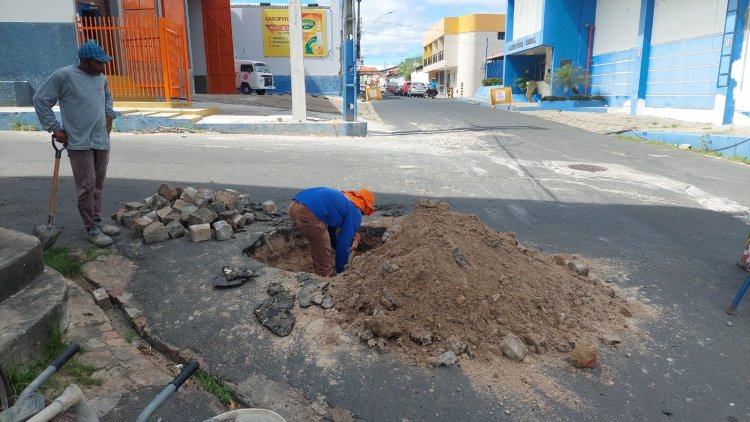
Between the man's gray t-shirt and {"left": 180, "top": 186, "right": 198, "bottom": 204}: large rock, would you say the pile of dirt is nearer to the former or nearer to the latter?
{"left": 180, "top": 186, "right": 198, "bottom": 204}: large rock

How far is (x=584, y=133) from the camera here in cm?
1623

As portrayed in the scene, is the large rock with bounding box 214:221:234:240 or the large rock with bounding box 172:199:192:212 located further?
the large rock with bounding box 172:199:192:212

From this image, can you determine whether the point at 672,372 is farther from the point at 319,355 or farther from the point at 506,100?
the point at 506,100

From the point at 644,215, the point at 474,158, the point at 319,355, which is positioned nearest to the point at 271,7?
the point at 474,158

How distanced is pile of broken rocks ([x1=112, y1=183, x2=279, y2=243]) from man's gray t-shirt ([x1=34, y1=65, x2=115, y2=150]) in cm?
84

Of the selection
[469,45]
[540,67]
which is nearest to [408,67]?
[469,45]

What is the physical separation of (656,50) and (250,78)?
19463 millimetres

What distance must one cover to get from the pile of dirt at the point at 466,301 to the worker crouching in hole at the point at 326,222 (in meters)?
0.60

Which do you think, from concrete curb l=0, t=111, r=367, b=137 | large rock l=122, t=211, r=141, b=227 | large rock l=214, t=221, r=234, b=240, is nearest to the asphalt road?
large rock l=214, t=221, r=234, b=240

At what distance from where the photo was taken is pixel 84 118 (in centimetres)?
459

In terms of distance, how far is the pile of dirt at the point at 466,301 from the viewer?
3.26 m

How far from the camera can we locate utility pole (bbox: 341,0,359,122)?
1309 cm

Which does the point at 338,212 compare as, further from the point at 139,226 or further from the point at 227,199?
the point at 139,226

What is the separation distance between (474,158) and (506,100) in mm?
19074
